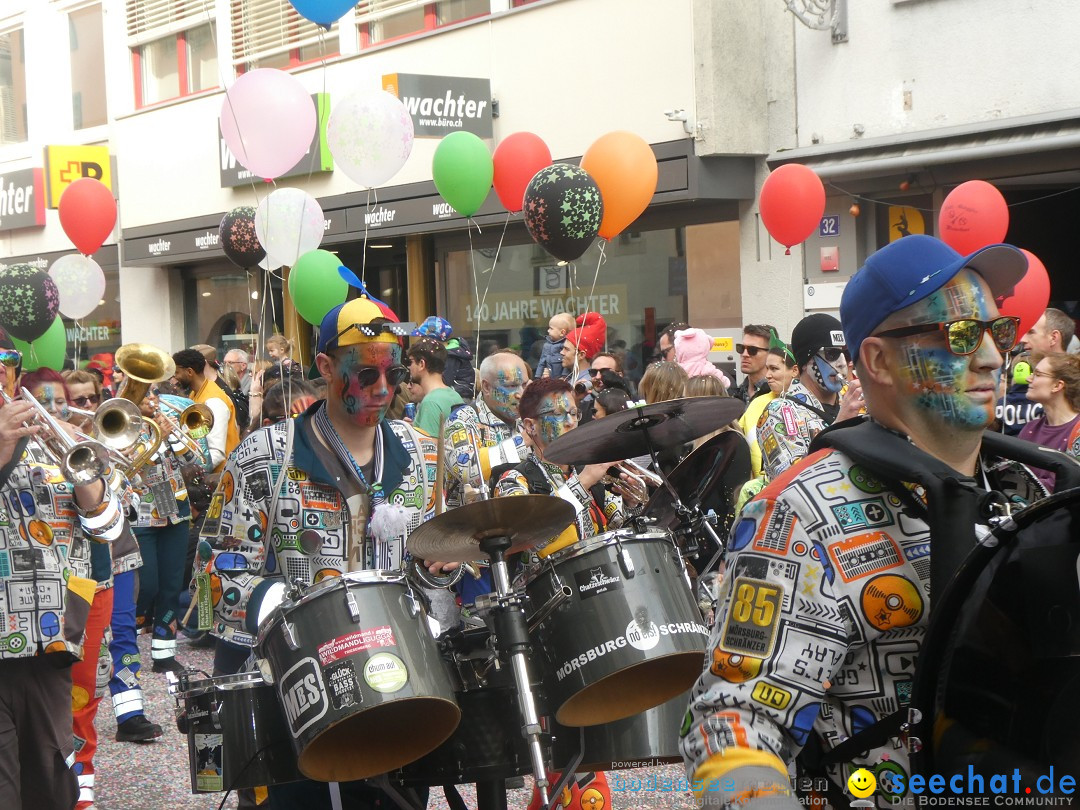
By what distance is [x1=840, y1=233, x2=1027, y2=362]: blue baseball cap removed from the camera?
2.25m

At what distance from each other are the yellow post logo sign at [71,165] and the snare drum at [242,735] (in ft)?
54.6

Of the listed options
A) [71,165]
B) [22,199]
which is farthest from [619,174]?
[22,199]

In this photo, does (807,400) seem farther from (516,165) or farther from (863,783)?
(516,165)

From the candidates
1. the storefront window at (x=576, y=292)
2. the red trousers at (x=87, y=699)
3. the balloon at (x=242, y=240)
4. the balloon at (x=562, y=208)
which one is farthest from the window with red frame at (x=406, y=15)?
the red trousers at (x=87, y=699)

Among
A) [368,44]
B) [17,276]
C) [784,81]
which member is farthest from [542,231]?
[368,44]

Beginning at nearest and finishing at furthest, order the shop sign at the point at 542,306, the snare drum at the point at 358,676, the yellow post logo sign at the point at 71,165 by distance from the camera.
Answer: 1. the snare drum at the point at 358,676
2. the shop sign at the point at 542,306
3. the yellow post logo sign at the point at 71,165

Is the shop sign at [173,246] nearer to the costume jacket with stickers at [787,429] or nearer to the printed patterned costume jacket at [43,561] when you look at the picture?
the costume jacket with stickers at [787,429]

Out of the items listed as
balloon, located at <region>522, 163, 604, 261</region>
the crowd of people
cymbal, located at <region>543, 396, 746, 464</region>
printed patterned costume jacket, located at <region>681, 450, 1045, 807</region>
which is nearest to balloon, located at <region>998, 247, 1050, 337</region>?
the crowd of people

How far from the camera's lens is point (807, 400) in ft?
20.0

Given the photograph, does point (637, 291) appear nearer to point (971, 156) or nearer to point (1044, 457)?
point (971, 156)

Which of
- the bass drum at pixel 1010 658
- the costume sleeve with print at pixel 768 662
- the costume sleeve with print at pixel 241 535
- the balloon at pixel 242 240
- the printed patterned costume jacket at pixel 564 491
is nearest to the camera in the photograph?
the bass drum at pixel 1010 658

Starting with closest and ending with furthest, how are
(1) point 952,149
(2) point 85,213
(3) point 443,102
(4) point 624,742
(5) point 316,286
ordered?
(4) point 624,742 < (5) point 316,286 < (1) point 952,149 < (2) point 85,213 < (3) point 443,102

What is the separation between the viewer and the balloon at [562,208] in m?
8.98

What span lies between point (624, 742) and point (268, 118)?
6476 millimetres
